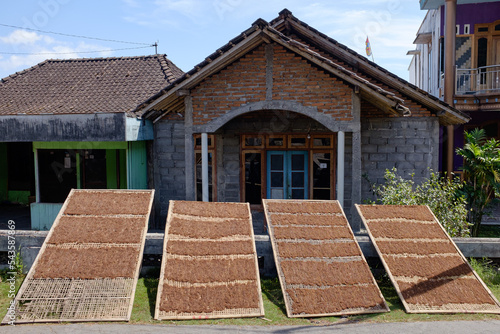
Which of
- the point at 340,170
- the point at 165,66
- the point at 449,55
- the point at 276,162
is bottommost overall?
the point at 340,170

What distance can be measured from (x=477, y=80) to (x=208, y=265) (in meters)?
11.6

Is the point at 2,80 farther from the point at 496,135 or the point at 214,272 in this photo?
the point at 496,135

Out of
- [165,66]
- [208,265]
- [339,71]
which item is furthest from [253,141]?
[208,265]

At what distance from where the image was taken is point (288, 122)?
437 inches

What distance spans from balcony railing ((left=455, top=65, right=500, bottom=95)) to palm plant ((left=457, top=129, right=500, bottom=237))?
4.35 meters

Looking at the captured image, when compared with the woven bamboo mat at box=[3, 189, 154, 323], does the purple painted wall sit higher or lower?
higher

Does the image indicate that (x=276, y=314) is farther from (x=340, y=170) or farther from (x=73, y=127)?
(x=73, y=127)

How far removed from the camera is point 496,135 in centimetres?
1521

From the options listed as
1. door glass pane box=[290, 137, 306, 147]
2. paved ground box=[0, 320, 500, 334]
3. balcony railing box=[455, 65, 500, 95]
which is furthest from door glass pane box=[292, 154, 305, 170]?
paved ground box=[0, 320, 500, 334]

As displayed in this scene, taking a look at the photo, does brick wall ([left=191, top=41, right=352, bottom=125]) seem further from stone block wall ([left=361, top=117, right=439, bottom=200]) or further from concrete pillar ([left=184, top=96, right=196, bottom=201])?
stone block wall ([left=361, top=117, right=439, bottom=200])

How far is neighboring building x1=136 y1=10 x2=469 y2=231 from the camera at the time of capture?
29.6 ft

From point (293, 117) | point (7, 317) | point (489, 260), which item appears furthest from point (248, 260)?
point (293, 117)

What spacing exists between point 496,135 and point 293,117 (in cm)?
905

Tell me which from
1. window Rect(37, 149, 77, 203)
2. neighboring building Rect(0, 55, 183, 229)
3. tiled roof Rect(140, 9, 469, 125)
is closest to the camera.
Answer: tiled roof Rect(140, 9, 469, 125)
